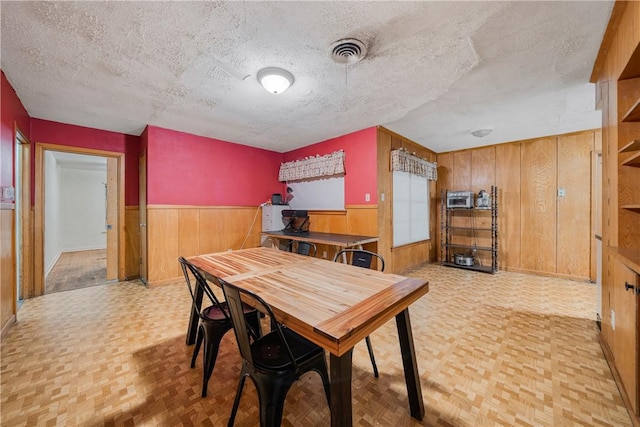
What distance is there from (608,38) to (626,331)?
1976 millimetres

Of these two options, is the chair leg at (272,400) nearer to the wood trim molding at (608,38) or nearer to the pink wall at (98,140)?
the wood trim molding at (608,38)

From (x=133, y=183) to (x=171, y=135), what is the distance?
111 centimetres

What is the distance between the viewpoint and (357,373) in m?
1.74

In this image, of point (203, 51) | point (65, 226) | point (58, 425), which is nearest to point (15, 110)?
point (203, 51)

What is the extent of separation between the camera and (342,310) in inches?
43.2

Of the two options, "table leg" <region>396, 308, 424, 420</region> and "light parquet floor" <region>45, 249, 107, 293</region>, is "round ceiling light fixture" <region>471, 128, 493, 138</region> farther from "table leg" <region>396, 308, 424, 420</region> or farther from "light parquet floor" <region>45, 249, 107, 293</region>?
"light parquet floor" <region>45, 249, 107, 293</region>

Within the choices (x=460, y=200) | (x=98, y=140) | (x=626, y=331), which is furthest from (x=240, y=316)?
(x=460, y=200)

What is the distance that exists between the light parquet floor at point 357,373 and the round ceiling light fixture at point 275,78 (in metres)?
2.33

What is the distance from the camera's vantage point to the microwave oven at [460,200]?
4586 millimetres

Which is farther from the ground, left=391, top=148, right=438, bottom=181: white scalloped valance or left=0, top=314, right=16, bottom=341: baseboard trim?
left=391, top=148, right=438, bottom=181: white scalloped valance

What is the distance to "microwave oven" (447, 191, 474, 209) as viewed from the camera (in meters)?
4.59

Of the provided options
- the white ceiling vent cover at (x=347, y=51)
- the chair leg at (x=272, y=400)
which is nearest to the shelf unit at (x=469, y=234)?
the white ceiling vent cover at (x=347, y=51)

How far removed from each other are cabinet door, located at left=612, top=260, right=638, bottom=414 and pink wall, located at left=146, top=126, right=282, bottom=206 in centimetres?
473

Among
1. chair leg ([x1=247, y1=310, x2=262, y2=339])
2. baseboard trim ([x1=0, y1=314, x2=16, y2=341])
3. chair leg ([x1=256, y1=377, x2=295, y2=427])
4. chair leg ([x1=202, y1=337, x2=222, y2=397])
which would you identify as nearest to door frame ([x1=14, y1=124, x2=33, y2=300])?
baseboard trim ([x1=0, y1=314, x2=16, y2=341])
